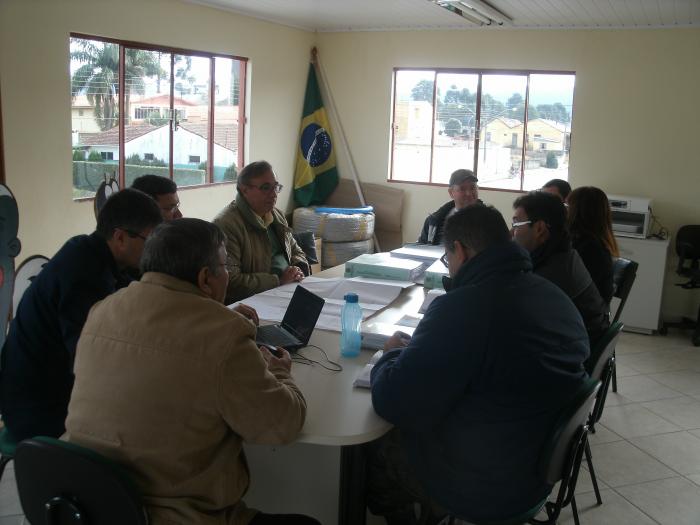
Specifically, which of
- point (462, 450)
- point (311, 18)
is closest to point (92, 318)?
point (462, 450)

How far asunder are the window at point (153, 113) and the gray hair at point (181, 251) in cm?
344

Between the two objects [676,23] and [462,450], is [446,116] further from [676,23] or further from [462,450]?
[462,450]

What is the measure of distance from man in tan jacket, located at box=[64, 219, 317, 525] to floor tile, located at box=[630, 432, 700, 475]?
265cm

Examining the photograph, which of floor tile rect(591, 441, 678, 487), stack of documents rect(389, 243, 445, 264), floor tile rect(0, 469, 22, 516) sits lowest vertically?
floor tile rect(0, 469, 22, 516)

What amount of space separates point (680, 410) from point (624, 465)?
101 cm

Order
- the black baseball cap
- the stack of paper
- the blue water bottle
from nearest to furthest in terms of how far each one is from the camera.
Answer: the blue water bottle, the stack of paper, the black baseball cap

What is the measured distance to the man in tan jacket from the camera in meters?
1.54

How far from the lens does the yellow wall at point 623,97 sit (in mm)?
5926

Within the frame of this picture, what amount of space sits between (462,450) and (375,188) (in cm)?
Result: 547

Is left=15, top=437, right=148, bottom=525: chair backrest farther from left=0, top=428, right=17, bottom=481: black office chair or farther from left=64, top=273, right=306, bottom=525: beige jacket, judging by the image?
left=0, top=428, right=17, bottom=481: black office chair

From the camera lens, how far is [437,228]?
4836mm

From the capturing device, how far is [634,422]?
407cm

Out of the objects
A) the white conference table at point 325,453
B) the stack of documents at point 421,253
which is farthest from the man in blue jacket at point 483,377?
the stack of documents at point 421,253

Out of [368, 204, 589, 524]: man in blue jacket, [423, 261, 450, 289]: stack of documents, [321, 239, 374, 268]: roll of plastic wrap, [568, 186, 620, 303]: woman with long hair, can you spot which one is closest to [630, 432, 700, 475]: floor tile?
[568, 186, 620, 303]: woman with long hair
